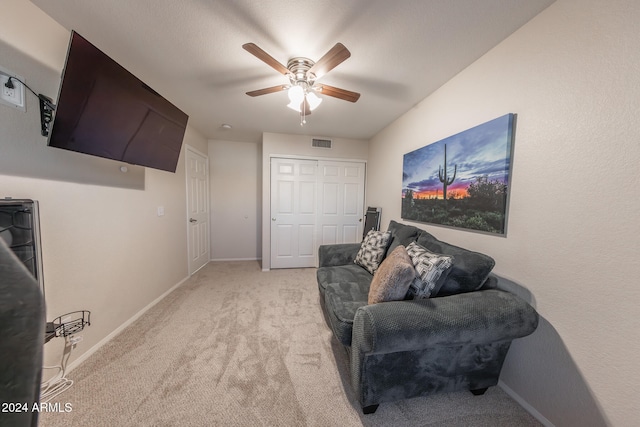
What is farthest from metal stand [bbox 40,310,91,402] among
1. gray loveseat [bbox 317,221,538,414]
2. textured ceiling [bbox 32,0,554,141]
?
textured ceiling [bbox 32,0,554,141]

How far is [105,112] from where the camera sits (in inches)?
59.9

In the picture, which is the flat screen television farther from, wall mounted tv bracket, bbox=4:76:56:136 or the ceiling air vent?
the ceiling air vent

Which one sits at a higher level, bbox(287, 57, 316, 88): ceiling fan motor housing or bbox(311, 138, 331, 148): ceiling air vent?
bbox(287, 57, 316, 88): ceiling fan motor housing

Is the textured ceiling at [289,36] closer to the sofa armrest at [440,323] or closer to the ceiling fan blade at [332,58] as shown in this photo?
the ceiling fan blade at [332,58]

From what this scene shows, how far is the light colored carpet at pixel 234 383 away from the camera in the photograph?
4.12ft

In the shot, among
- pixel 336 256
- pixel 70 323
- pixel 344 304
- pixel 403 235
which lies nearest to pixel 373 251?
pixel 403 235

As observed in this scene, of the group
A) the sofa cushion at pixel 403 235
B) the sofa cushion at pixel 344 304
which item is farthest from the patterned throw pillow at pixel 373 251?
the sofa cushion at pixel 344 304

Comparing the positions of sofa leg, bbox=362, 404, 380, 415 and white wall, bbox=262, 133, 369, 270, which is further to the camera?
white wall, bbox=262, 133, 369, 270

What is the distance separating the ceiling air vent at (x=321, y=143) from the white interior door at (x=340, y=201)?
27 cm

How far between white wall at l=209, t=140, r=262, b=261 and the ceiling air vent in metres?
1.12

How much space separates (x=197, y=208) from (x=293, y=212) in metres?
1.49

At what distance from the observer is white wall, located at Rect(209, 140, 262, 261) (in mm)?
3990

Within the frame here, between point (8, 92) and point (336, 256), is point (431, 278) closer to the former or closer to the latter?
point (336, 256)

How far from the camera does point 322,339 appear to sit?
6.24 feet
